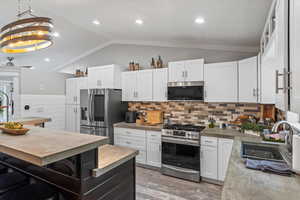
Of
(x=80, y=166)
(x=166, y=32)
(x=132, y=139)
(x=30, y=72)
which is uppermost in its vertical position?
(x=166, y=32)

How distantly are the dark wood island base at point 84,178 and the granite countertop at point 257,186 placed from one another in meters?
0.99

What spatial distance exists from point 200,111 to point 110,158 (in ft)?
8.20

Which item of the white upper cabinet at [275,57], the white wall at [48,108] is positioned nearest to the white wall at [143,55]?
the white upper cabinet at [275,57]

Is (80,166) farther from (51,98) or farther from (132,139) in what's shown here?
(51,98)

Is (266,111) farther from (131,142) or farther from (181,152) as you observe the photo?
(131,142)

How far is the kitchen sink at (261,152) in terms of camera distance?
1396 mm

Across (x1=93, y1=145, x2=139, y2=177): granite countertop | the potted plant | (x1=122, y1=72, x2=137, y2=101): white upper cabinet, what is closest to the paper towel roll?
(x1=93, y1=145, x2=139, y2=177): granite countertop

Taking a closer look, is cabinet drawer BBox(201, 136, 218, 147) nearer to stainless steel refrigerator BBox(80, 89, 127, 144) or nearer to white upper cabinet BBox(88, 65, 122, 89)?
stainless steel refrigerator BBox(80, 89, 127, 144)

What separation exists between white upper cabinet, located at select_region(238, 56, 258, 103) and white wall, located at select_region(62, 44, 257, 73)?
1.75 ft

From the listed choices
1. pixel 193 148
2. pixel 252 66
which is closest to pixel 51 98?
pixel 193 148

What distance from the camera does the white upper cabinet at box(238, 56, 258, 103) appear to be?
281cm

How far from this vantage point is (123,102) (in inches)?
168

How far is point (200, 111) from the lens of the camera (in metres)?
3.62

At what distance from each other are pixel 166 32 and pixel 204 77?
1.14 metres
